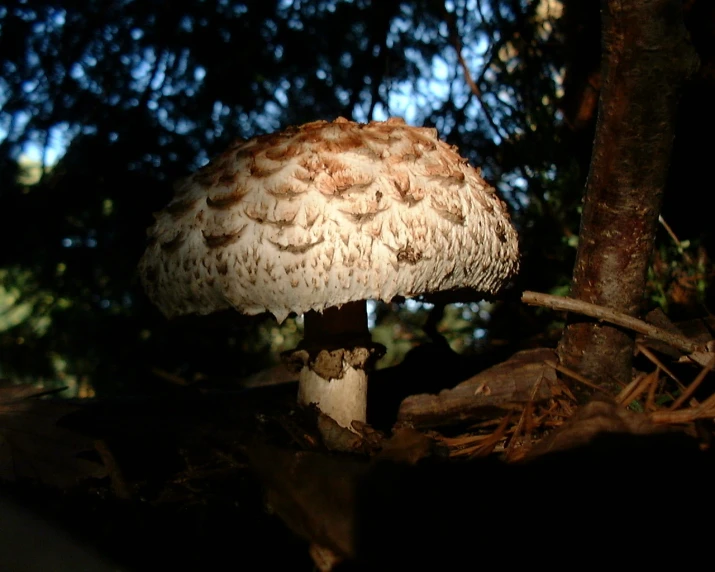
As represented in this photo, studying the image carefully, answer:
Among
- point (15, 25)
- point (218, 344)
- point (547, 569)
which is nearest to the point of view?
point (547, 569)

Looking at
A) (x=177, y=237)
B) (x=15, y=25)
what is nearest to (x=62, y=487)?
(x=177, y=237)

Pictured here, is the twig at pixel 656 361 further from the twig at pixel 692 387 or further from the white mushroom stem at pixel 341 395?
the white mushroom stem at pixel 341 395

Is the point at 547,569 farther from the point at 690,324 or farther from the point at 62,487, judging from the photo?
the point at 690,324

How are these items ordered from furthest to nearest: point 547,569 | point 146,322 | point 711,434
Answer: point 146,322 < point 711,434 < point 547,569

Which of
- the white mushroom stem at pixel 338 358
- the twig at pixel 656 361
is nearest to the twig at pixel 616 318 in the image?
the twig at pixel 656 361

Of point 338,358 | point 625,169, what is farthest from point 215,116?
point 625,169

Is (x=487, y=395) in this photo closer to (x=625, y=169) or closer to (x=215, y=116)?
(x=625, y=169)

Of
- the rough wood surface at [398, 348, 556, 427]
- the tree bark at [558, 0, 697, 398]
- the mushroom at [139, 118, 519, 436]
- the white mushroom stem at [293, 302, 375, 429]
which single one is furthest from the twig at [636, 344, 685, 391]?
the white mushroom stem at [293, 302, 375, 429]
